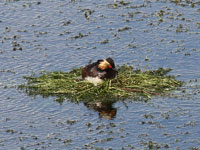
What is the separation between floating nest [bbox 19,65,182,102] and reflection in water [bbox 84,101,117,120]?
32cm

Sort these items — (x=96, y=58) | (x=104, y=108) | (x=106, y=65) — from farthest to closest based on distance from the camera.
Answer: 1. (x=96, y=58)
2. (x=106, y=65)
3. (x=104, y=108)

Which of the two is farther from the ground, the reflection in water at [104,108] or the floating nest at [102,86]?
the floating nest at [102,86]

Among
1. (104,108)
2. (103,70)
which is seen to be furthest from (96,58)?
(104,108)

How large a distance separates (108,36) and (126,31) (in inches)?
43.3

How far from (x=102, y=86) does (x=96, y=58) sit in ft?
13.3

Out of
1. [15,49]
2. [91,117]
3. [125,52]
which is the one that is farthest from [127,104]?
[15,49]

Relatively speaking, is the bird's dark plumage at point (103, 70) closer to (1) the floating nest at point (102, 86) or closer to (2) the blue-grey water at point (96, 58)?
(1) the floating nest at point (102, 86)

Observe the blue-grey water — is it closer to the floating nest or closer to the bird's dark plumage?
the floating nest

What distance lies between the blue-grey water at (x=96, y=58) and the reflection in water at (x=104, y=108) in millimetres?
208

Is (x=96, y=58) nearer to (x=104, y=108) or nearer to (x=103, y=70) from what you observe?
(x=103, y=70)

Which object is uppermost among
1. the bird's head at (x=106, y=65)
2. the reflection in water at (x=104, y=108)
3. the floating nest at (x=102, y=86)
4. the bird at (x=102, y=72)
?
the bird's head at (x=106, y=65)

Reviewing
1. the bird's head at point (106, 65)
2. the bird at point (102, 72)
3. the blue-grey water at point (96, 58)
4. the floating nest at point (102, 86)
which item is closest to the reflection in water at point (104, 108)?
the blue-grey water at point (96, 58)

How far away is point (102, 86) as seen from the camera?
26188mm

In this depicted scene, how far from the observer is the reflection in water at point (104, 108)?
2416 cm
